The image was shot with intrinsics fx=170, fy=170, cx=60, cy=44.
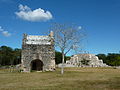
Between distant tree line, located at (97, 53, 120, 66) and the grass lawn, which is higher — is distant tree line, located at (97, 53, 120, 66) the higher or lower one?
the higher one

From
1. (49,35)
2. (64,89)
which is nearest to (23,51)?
(49,35)

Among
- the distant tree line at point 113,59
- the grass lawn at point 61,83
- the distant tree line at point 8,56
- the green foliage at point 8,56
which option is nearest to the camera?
the grass lawn at point 61,83

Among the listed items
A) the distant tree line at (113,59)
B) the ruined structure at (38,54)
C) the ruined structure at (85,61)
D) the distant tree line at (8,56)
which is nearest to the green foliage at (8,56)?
the distant tree line at (8,56)

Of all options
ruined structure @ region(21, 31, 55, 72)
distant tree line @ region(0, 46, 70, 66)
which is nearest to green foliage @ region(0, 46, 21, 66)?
distant tree line @ region(0, 46, 70, 66)

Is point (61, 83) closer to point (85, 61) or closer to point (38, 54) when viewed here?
point (38, 54)

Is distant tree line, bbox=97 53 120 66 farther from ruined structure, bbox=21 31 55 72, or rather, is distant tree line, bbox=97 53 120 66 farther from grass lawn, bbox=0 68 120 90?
grass lawn, bbox=0 68 120 90

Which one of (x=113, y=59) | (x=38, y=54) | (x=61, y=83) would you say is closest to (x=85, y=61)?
(x=113, y=59)

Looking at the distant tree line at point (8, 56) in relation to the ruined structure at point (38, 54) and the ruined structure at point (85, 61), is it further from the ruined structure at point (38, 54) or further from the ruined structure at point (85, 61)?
the ruined structure at point (38, 54)

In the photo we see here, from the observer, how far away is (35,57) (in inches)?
1282

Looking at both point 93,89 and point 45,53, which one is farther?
point 45,53

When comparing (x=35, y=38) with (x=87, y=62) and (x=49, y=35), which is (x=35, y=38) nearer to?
(x=49, y=35)

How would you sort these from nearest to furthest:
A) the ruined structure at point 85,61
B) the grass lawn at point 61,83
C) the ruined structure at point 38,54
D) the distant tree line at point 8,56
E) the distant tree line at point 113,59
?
the grass lawn at point 61,83 → the ruined structure at point 38,54 → the distant tree line at point 113,59 → the distant tree line at point 8,56 → the ruined structure at point 85,61

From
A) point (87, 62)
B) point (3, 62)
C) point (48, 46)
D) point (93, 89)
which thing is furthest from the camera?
point (87, 62)

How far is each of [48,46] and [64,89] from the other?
73.7 ft
